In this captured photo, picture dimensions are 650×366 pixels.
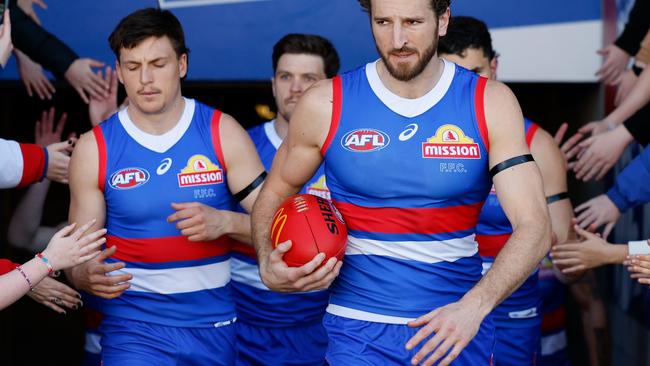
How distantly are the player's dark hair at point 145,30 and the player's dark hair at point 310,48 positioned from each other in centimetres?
100

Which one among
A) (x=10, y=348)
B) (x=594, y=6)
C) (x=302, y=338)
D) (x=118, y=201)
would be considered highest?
(x=594, y=6)

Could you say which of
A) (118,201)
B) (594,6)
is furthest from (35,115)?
(594,6)

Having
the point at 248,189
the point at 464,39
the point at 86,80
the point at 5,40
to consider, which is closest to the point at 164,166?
the point at 248,189

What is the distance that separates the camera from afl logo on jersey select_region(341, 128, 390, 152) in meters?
3.76

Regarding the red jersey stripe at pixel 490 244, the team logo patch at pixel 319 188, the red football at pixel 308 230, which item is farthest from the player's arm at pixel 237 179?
the red jersey stripe at pixel 490 244

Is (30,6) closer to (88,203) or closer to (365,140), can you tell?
(88,203)

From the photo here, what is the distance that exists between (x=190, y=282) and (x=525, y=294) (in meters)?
1.70

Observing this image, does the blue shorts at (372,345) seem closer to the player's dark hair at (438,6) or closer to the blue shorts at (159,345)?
the blue shorts at (159,345)

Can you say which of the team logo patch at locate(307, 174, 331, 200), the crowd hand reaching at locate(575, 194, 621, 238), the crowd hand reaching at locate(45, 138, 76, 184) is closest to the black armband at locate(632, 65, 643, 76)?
the crowd hand reaching at locate(575, 194, 621, 238)

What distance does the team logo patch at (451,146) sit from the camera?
3699 millimetres

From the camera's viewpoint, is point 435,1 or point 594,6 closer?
point 435,1

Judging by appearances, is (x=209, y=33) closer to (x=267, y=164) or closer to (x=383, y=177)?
(x=267, y=164)

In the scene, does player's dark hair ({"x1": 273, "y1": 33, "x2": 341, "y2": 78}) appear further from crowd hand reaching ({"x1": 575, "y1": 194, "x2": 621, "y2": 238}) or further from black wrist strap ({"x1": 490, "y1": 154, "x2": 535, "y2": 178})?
black wrist strap ({"x1": 490, "y1": 154, "x2": 535, "y2": 178})

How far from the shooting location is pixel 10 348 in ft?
24.3
